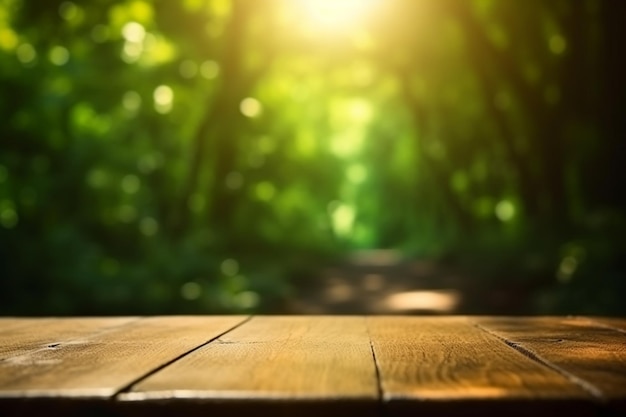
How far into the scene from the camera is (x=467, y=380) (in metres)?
1.28

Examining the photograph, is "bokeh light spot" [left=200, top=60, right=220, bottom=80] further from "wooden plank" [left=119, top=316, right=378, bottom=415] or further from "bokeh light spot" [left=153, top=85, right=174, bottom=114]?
"wooden plank" [left=119, top=316, right=378, bottom=415]

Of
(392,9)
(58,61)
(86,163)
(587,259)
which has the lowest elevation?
(587,259)

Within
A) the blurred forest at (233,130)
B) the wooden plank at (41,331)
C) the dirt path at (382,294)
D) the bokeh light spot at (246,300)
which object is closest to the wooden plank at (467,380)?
the wooden plank at (41,331)

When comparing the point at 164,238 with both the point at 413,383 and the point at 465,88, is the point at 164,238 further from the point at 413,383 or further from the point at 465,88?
the point at 413,383

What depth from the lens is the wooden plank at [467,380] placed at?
3.71 ft

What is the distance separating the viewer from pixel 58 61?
11.9m

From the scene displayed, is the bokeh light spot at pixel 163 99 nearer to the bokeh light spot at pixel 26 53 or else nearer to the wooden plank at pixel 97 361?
the bokeh light spot at pixel 26 53

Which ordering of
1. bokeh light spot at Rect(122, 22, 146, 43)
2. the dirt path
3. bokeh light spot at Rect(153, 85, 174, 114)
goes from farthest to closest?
bokeh light spot at Rect(153, 85, 174, 114) < bokeh light spot at Rect(122, 22, 146, 43) < the dirt path

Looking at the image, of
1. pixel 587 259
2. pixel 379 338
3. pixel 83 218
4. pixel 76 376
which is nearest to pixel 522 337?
pixel 379 338

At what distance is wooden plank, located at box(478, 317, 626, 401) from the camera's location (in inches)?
50.1

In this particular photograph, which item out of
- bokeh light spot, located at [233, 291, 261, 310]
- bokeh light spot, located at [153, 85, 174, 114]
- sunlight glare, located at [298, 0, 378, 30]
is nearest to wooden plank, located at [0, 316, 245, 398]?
bokeh light spot, located at [233, 291, 261, 310]

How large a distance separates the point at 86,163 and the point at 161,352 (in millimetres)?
10207

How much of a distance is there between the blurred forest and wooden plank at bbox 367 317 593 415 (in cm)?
607

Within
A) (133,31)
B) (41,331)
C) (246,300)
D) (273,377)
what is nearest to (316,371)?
(273,377)
